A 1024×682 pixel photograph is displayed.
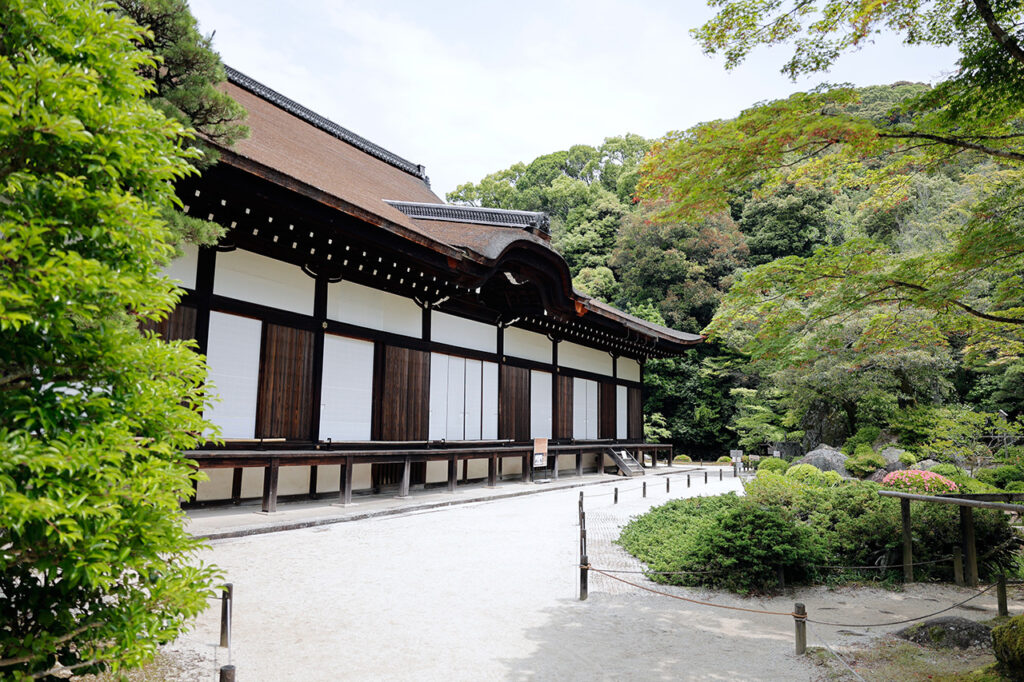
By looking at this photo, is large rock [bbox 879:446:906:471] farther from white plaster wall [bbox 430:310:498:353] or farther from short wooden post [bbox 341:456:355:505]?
short wooden post [bbox 341:456:355:505]

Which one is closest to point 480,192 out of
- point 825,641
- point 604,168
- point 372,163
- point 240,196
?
point 604,168

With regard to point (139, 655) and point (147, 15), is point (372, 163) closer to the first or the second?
point (147, 15)

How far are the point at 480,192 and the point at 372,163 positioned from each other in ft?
115

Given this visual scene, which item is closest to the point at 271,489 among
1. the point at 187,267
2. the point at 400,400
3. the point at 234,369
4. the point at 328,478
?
the point at 234,369

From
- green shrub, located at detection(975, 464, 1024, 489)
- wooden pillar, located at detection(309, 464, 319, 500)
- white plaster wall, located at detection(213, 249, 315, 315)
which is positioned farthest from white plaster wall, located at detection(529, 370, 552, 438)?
green shrub, located at detection(975, 464, 1024, 489)

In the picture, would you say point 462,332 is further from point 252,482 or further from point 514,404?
point 252,482

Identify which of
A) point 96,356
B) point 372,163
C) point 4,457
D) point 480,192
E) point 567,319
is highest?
point 480,192

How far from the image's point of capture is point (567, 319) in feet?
51.7

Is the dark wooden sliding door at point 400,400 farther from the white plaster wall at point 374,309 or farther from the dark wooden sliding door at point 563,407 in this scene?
the dark wooden sliding door at point 563,407

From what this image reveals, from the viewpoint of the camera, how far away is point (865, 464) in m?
16.1

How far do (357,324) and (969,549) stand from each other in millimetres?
9689

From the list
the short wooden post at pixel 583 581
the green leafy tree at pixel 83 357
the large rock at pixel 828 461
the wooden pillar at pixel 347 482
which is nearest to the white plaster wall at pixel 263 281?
the wooden pillar at pixel 347 482

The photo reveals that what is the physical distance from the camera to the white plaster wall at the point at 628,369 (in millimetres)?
22172

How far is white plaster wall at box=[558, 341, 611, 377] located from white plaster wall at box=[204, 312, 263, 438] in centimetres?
1050
